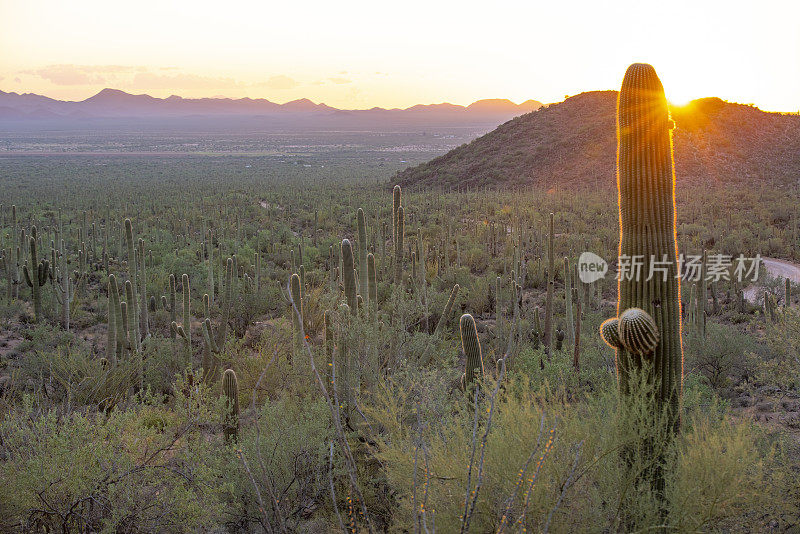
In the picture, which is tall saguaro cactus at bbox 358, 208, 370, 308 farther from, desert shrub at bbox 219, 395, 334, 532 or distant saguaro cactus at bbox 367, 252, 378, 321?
desert shrub at bbox 219, 395, 334, 532

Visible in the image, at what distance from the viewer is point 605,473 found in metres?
4.64

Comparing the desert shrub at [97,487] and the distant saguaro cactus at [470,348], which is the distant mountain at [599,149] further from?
the desert shrub at [97,487]

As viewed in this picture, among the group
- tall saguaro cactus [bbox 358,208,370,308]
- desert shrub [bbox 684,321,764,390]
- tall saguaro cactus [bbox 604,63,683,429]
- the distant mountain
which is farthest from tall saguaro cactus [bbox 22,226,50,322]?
the distant mountain

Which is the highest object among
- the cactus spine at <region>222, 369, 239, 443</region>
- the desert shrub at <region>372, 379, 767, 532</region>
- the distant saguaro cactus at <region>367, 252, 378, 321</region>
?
the distant saguaro cactus at <region>367, 252, 378, 321</region>

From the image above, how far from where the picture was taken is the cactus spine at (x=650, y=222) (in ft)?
16.8

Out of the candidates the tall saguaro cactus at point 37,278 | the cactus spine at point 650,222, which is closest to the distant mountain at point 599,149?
the tall saguaro cactus at point 37,278

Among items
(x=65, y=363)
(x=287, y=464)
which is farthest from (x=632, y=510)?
(x=65, y=363)

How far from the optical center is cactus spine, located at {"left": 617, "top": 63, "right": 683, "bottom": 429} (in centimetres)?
513

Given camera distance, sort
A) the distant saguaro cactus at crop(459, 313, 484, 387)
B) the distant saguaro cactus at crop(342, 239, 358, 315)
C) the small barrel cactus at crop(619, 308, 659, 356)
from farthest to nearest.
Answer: the distant saguaro cactus at crop(342, 239, 358, 315) < the distant saguaro cactus at crop(459, 313, 484, 387) < the small barrel cactus at crop(619, 308, 659, 356)

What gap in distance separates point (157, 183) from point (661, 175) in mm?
52812

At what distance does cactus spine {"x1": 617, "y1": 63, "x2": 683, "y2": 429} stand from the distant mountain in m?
35.4

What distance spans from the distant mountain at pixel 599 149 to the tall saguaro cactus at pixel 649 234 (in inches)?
1393

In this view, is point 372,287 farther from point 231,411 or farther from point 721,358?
point 721,358

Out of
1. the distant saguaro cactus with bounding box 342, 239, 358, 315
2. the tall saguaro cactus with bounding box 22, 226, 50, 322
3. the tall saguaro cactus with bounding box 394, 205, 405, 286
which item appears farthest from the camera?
the tall saguaro cactus with bounding box 22, 226, 50, 322
